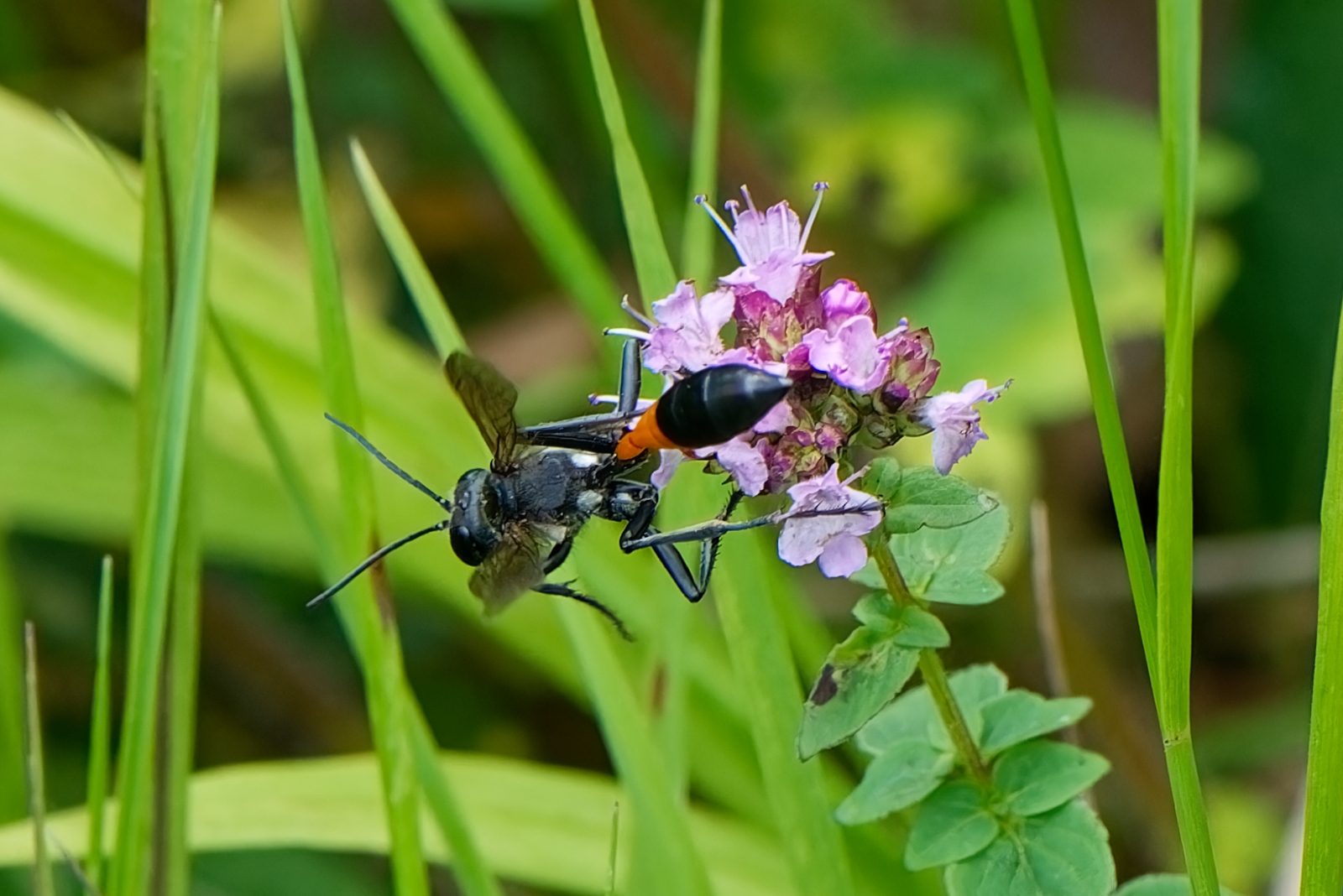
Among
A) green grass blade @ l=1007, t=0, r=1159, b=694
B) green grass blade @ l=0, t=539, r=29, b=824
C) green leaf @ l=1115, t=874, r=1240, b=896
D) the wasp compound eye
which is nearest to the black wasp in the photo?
the wasp compound eye

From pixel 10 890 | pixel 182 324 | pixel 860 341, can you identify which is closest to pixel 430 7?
pixel 182 324

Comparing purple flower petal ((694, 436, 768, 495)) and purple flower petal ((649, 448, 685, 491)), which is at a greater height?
purple flower petal ((649, 448, 685, 491))

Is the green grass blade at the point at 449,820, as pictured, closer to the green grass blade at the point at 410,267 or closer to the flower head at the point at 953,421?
the green grass blade at the point at 410,267

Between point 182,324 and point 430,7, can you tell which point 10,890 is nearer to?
point 182,324

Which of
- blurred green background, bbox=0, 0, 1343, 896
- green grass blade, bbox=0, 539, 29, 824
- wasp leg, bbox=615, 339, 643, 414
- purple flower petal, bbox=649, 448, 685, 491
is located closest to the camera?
purple flower petal, bbox=649, 448, 685, 491

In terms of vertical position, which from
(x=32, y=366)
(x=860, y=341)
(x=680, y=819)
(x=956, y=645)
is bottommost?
(x=680, y=819)

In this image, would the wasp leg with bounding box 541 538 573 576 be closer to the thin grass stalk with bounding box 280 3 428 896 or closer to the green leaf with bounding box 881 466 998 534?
the thin grass stalk with bounding box 280 3 428 896

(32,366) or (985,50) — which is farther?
(985,50)
